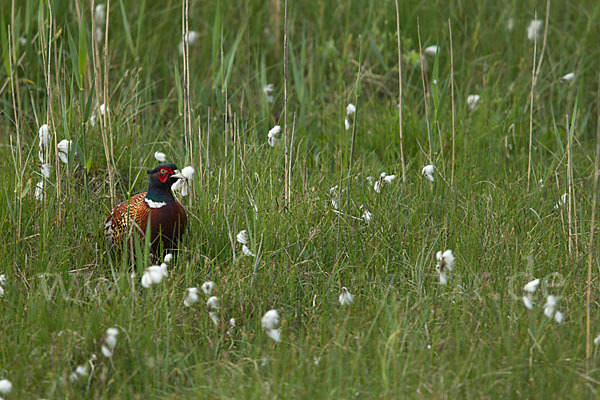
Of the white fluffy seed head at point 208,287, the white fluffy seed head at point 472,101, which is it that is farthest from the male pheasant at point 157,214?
the white fluffy seed head at point 472,101

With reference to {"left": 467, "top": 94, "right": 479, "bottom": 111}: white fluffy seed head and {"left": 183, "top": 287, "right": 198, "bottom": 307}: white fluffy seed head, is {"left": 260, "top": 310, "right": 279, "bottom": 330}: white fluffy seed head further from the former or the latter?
{"left": 467, "top": 94, "right": 479, "bottom": 111}: white fluffy seed head

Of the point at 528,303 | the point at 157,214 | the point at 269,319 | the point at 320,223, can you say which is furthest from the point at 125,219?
the point at 528,303

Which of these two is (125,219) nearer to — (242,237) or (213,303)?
(242,237)

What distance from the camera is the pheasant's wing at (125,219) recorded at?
314 cm

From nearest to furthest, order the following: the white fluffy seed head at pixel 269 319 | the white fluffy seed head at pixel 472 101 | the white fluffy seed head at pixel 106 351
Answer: the white fluffy seed head at pixel 106 351, the white fluffy seed head at pixel 269 319, the white fluffy seed head at pixel 472 101

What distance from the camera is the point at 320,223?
333cm

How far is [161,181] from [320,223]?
664mm

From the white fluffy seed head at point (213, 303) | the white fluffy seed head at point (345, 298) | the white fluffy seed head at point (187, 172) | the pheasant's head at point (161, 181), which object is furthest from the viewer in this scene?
the pheasant's head at point (161, 181)

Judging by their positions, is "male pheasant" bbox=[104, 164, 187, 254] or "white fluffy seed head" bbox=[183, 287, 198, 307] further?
"male pheasant" bbox=[104, 164, 187, 254]

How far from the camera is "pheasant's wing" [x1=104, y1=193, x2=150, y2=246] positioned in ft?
10.3

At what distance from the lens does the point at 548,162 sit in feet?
14.5

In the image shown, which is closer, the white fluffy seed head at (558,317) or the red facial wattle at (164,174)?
the white fluffy seed head at (558,317)

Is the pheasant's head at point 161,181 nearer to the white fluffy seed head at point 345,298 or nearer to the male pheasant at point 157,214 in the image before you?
the male pheasant at point 157,214

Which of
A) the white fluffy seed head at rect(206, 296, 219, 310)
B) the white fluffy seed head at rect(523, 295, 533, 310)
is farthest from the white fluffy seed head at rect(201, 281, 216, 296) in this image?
the white fluffy seed head at rect(523, 295, 533, 310)
